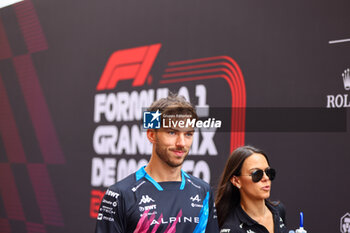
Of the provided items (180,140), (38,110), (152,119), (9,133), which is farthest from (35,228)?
(180,140)

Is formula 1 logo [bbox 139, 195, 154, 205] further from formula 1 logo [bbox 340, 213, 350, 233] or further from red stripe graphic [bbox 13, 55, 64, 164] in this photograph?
red stripe graphic [bbox 13, 55, 64, 164]

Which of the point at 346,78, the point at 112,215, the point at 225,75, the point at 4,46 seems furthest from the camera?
the point at 4,46

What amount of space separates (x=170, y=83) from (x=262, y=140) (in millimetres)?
1292

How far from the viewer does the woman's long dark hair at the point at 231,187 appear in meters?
2.61

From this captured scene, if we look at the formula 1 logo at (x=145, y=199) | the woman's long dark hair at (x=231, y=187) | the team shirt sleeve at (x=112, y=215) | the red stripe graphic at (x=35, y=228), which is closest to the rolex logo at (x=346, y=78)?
the woman's long dark hair at (x=231, y=187)

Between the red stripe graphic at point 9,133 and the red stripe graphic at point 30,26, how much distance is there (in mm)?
909

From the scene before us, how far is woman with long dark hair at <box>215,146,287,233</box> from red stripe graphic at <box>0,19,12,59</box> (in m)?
5.28

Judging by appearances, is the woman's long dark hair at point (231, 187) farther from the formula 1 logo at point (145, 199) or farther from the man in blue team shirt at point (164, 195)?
the formula 1 logo at point (145, 199)

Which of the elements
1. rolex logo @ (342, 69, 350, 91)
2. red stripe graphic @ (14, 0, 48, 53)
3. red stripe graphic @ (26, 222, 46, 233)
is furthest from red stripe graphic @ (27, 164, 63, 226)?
rolex logo @ (342, 69, 350, 91)

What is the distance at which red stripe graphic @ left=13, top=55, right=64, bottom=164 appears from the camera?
6.14 metres

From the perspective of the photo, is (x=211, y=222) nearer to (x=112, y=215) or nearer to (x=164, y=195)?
(x=164, y=195)

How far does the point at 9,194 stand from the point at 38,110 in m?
1.41

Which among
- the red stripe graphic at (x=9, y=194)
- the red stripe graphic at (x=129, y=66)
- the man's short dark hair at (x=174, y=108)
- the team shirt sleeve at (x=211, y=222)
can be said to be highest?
the red stripe graphic at (x=129, y=66)

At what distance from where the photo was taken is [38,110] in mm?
6387
